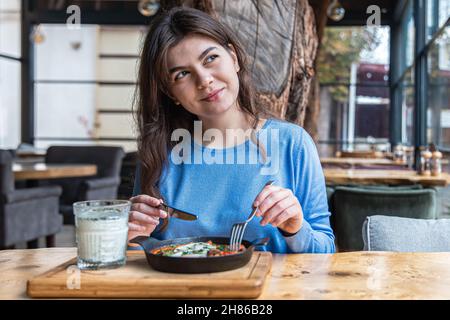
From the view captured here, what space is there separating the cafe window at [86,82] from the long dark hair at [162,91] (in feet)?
30.3

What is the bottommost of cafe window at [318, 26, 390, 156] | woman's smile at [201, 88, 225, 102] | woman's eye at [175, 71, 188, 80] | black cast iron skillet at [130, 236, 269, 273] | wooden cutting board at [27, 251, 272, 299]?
wooden cutting board at [27, 251, 272, 299]

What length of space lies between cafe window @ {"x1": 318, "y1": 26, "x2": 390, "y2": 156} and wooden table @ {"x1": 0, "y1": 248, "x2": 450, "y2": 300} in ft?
31.7

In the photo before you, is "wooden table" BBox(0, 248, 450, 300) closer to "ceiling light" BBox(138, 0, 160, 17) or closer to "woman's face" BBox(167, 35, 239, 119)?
"woman's face" BBox(167, 35, 239, 119)

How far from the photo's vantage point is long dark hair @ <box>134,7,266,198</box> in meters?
1.50

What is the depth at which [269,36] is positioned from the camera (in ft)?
6.72

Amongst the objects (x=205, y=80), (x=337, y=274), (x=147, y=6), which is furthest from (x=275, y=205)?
(x=147, y=6)

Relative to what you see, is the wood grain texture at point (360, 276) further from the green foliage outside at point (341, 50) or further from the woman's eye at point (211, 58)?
the green foliage outside at point (341, 50)

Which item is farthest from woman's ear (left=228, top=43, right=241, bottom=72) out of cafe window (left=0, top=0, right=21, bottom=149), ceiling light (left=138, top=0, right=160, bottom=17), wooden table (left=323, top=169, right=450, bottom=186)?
cafe window (left=0, top=0, right=21, bottom=149)

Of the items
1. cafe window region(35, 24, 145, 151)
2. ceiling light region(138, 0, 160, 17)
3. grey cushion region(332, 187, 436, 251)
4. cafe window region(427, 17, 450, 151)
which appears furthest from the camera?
cafe window region(35, 24, 145, 151)

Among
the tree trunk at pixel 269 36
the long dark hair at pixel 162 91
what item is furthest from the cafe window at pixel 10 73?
the long dark hair at pixel 162 91

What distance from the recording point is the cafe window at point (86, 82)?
10828 mm

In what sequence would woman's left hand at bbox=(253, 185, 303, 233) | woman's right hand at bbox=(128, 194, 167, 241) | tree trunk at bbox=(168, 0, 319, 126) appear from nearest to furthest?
woman's left hand at bbox=(253, 185, 303, 233) → woman's right hand at bbox=(128, 194, 167, 241) → tree trunk at bbox=(168, 0, 319, 126)

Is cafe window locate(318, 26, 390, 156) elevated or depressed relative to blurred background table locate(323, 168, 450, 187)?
elevated

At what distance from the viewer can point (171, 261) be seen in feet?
3.14
